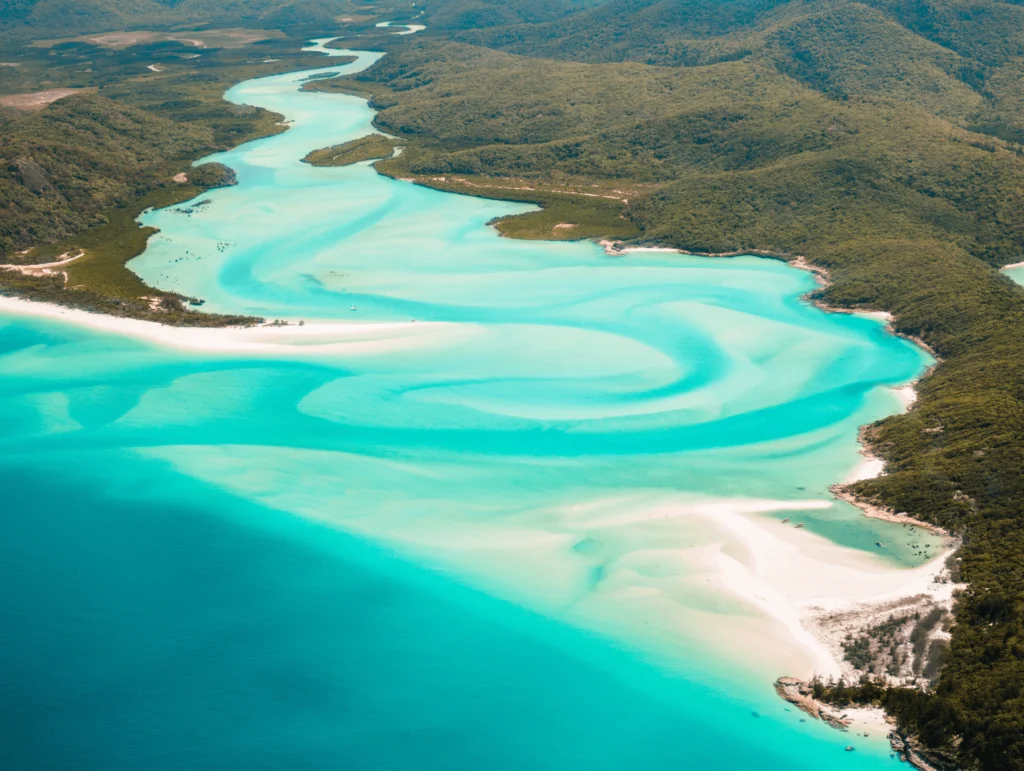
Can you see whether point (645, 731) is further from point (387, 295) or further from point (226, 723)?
point (387, 295)

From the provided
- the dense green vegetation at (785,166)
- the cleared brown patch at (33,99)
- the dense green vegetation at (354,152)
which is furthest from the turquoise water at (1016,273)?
the cleared brown patch at (33,99)

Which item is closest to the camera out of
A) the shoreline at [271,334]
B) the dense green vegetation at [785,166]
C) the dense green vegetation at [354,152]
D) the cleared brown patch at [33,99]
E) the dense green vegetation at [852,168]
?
the dense green vegetation at [852,168]

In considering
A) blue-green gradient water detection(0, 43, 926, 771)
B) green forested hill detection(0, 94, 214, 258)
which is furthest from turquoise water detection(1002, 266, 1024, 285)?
green forested hill detection(0, 94, 214, 258)

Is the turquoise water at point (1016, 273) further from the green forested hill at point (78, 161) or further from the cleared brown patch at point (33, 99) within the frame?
the cleared brown patch at point (33, 99)

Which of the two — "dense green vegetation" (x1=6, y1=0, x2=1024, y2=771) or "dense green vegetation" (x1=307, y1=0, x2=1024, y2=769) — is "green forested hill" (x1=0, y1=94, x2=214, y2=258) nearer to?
"dense green vegetation" (x1=6, y1=0, x2=1024, y2=771)

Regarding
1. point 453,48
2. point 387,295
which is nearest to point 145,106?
point 453,48

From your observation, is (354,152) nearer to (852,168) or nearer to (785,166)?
(785,166)
